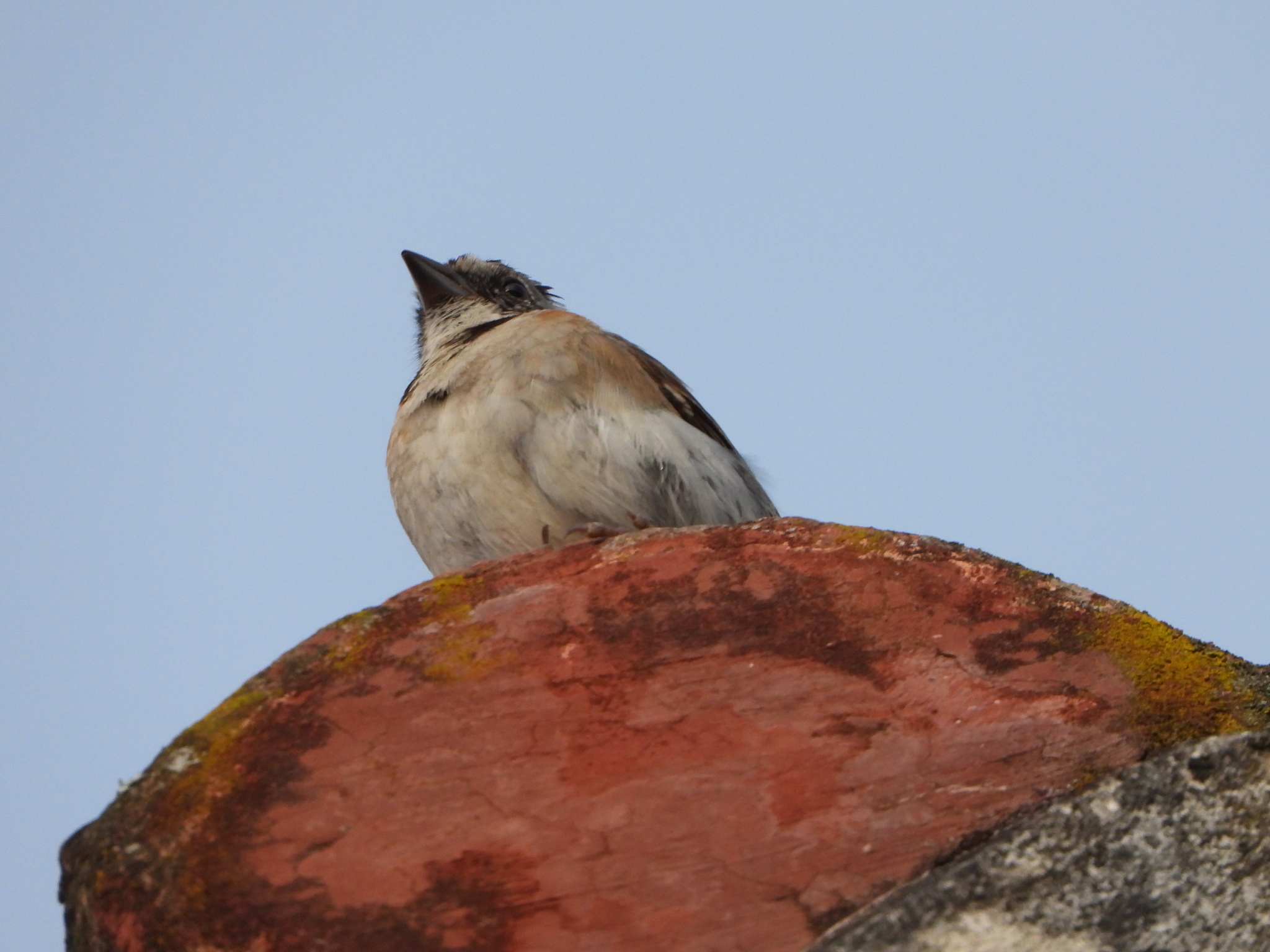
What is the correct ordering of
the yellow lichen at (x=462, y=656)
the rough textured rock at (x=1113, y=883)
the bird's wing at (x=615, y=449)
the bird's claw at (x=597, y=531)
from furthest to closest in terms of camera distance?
the bird's wing at (x=615, y=449) < the bird's claw at (x=597, y=531) < the yellow lichen at (x=462, y=656) < the rough textured rock at (x=1113, y=883)

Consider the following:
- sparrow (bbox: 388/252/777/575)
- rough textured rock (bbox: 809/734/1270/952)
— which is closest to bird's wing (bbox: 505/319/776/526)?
sparrow (bbox: 388/252/777/575)

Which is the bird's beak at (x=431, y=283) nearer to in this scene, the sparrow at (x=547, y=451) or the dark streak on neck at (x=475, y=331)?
the dark streak on neck at (x=475, y=331)

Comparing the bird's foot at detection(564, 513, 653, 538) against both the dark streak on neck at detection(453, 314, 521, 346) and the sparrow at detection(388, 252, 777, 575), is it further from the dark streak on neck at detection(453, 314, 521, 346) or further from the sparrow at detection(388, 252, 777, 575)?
the dark streak on neck at detection(453, 314, 521, 346)

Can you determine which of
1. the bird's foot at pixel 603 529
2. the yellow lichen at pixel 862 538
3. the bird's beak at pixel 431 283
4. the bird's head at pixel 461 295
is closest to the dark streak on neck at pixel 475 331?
the bird's head at pixel 461 295

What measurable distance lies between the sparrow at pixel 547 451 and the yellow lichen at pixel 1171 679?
2006 millimetres

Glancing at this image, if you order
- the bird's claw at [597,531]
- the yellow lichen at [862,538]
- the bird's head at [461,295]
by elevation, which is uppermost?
the bird's head at [461,295]

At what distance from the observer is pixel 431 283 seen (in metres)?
7.11

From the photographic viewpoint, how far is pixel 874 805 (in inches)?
97.0

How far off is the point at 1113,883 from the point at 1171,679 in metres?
0.48

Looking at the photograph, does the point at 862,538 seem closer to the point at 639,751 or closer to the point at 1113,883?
the point at 639,751

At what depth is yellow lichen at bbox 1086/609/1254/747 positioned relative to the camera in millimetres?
2570

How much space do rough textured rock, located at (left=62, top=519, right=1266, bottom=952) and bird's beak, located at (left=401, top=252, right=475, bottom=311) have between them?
4.34 metres

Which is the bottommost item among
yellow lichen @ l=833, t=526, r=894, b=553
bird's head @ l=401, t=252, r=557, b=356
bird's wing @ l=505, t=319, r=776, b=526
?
yellow lichen @ l=833, t=526, r=894, b=553

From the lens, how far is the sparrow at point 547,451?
4.96 meters
